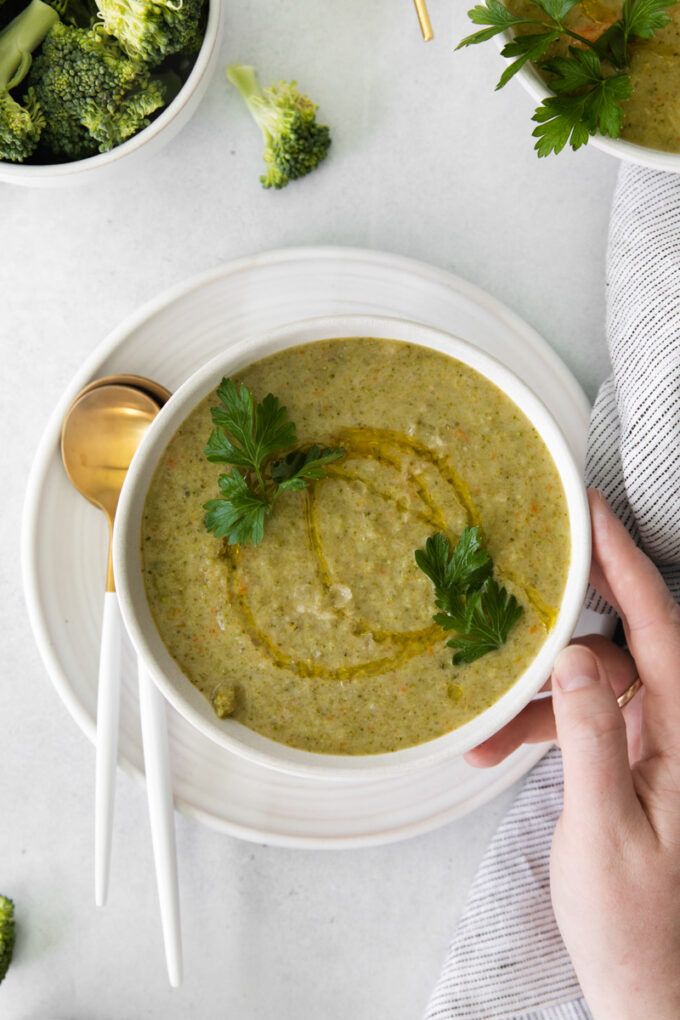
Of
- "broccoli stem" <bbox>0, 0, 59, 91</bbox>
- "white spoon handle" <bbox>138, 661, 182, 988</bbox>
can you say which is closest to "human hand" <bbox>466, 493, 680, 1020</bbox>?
"white spoon handle" <bbox>138, 661, 182, 988</bbox>

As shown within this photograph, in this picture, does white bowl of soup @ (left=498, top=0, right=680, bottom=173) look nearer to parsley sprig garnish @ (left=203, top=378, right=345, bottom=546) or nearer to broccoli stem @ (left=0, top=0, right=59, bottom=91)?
parsley sprig garnish @ (left=203, top=378, right=345, bottom=546)

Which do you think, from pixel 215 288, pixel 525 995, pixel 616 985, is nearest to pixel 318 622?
pixel 215 288

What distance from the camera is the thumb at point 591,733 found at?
1748mm

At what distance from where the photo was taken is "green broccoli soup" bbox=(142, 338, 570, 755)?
5.74ft

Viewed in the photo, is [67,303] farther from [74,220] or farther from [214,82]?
[214,82]

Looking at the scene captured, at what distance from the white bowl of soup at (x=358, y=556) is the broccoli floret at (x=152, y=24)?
2.49ft

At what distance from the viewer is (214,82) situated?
7.27 feet

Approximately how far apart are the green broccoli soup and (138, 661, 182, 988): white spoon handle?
248 mm

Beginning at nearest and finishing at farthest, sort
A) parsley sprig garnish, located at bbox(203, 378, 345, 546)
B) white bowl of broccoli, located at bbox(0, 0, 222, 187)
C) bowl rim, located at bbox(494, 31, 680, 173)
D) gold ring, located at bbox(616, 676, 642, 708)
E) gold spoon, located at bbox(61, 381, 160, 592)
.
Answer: parsley sprig garnish, located at bbox(203, 378, 345, 546) < bowl rim, located at bbox(494, 31, 680, 173) < white bowl of broccoli, located at bbox(0, 0, 222, 187) < gold spoon, located at bbox(61, 381, 160, 592) < gold ring, located at bbox(616, 676, 642, 708)

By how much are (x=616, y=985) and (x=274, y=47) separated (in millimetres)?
→ 2290

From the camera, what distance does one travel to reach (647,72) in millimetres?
1825

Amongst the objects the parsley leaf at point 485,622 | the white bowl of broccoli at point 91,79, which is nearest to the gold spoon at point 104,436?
the white bowl of broccoli at point 91,79

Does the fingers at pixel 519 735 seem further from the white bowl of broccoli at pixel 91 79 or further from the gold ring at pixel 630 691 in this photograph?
the white bowl of broccoli at pixel 91 79

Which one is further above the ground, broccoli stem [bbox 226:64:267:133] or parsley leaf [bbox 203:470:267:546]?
broccoli stem [bbox 226:64:267:133]
